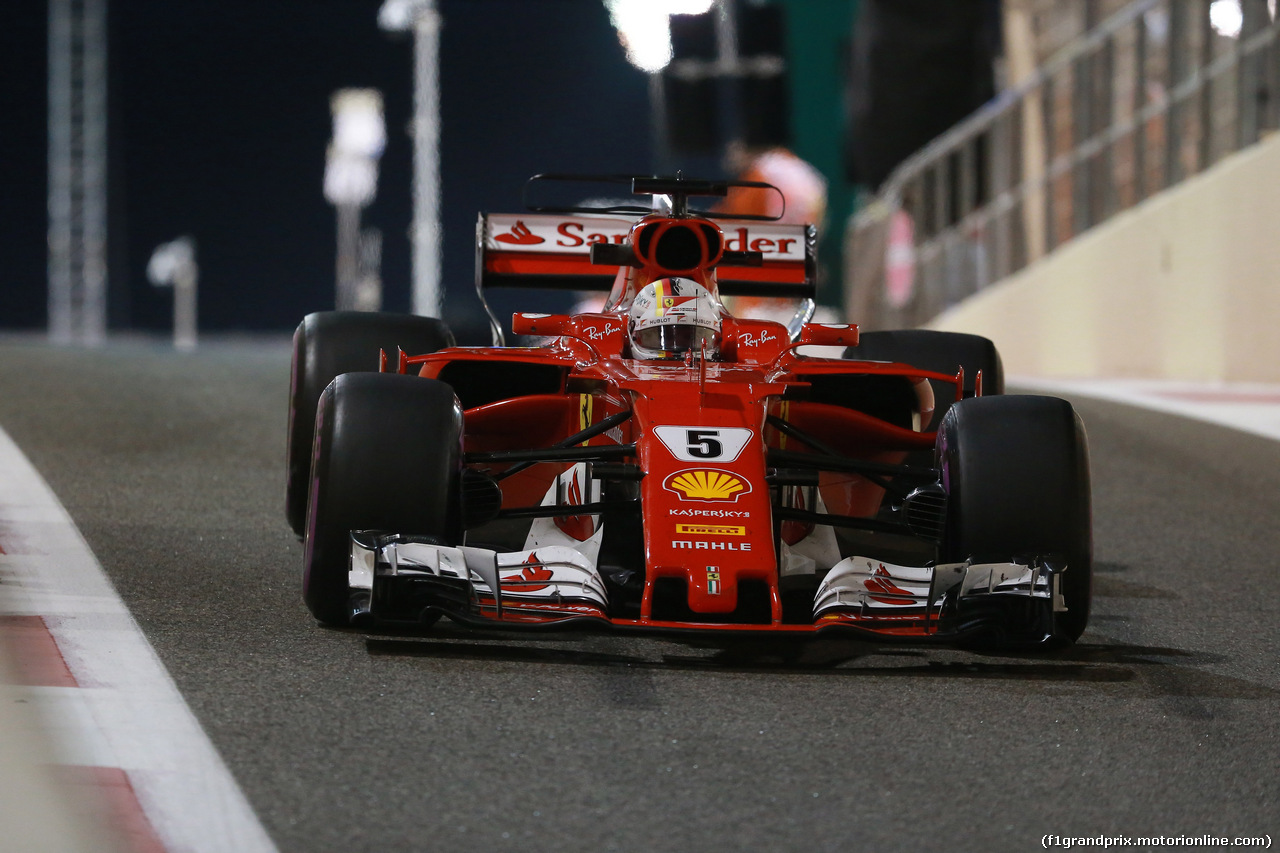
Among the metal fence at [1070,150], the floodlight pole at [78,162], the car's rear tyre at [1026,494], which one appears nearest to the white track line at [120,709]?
the car's rear tyre at [1026,494]

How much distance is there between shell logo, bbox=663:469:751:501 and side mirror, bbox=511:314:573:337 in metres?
1.47

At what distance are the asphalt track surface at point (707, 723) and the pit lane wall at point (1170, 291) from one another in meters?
7.17

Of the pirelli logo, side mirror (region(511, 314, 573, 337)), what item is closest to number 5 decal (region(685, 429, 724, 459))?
the pirelli logo

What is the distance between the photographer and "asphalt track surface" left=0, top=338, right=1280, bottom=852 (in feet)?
10.4

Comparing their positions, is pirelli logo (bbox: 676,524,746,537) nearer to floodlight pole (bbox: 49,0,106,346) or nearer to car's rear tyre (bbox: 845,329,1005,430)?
car's rear tyre (bbox: 845,329,1005,430)

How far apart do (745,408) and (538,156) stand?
2060 inches

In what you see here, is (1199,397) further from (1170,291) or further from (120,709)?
(120,709)

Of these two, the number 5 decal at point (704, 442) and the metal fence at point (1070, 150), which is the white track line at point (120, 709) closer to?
the number 5 decal at point (704, 442)

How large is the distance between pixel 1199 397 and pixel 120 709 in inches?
386

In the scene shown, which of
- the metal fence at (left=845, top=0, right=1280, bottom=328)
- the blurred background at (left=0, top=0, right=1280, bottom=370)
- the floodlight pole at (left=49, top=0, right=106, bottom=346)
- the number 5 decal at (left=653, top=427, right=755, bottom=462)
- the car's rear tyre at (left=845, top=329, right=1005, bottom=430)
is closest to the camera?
the number 5 decal at (left=653, top=427, right=755, bottom=462)

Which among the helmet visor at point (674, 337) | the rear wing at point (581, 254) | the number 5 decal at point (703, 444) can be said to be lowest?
the number 5 decal at point (703, 444)

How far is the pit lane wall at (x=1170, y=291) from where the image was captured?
1305cm

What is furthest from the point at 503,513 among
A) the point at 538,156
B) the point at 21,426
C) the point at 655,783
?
the point at 538,156

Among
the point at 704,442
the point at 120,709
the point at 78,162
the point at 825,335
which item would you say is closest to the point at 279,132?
the point at 78,162
